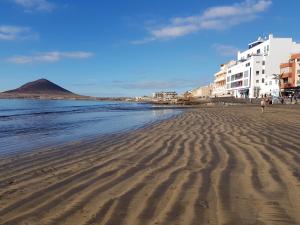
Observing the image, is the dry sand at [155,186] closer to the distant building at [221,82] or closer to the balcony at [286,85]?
the balcony at [286,85]

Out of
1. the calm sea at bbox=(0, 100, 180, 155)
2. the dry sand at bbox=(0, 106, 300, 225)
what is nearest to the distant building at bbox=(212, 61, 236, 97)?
the calm sea at bbox=(0, 100, 180, 155)

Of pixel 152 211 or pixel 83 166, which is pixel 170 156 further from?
pixel 152 211

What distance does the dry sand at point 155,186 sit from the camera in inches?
181

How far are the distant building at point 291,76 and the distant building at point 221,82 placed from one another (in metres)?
36.5

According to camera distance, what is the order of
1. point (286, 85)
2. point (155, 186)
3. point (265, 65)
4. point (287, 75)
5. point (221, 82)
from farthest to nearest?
point (221, 82) < point (265, 65) < point (286, 85) < point (287, 75) < point (155, 186)

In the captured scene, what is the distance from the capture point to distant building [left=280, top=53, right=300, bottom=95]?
7219 cm

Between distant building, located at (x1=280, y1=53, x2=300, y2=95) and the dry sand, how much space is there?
66.5 metres

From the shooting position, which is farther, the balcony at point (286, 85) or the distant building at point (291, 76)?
the balcony at point (286, 85)

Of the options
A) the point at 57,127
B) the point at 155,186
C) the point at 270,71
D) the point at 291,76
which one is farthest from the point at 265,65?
the point at 155,186

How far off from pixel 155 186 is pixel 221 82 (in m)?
121

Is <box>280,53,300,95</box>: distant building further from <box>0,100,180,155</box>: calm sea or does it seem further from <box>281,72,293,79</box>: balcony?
<box>0,100,180,155</box>: calm sea

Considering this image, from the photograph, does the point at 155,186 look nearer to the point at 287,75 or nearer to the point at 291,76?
the point at 291,76

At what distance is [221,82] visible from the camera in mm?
124250

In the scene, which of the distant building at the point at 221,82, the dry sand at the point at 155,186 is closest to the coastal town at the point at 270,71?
the distant building at the point at 221,82
